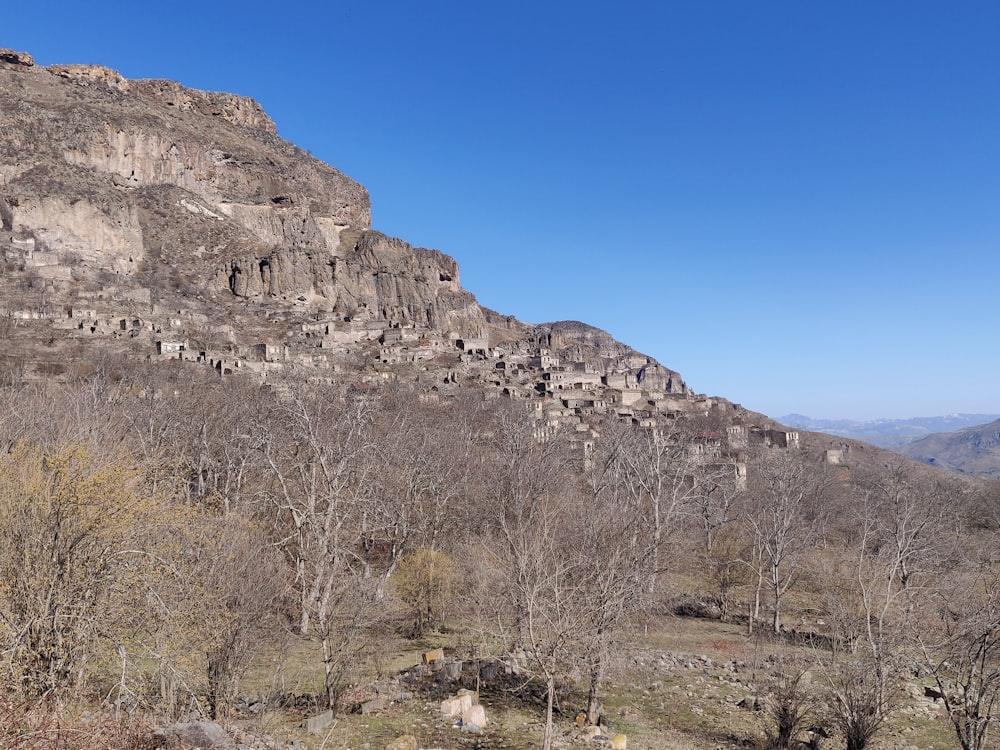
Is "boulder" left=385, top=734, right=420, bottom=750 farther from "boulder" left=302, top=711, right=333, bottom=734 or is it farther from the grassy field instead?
"boulder" left=302, top=711, right=333, bottom=734

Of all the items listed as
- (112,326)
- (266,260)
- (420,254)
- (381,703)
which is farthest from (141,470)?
(420,254)

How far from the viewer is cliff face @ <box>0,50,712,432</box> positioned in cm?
7006

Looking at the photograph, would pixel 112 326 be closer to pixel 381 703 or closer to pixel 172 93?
pixel 381 703

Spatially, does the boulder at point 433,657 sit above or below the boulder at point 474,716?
below

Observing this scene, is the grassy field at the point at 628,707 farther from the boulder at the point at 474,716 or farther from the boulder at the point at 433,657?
the boulder at the point at 433,657

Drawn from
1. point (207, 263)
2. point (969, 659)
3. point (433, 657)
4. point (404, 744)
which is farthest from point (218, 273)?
point (969, 659)

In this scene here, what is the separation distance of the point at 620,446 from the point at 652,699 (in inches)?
839

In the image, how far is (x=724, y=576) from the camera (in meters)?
29.1

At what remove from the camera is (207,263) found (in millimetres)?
109625

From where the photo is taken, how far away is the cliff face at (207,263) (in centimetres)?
7006

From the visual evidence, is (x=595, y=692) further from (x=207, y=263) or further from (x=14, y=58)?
(x=14, y=58)

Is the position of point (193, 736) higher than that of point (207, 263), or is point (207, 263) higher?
point (207, 263)

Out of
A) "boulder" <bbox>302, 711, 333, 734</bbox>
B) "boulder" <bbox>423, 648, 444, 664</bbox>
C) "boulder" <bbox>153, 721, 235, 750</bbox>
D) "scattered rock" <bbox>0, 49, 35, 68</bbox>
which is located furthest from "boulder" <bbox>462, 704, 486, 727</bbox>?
"scattered rock" <bbox>0, 49, 35, 68</bbox>

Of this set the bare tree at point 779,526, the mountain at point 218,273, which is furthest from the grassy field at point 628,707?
the mountain at point 218,273
